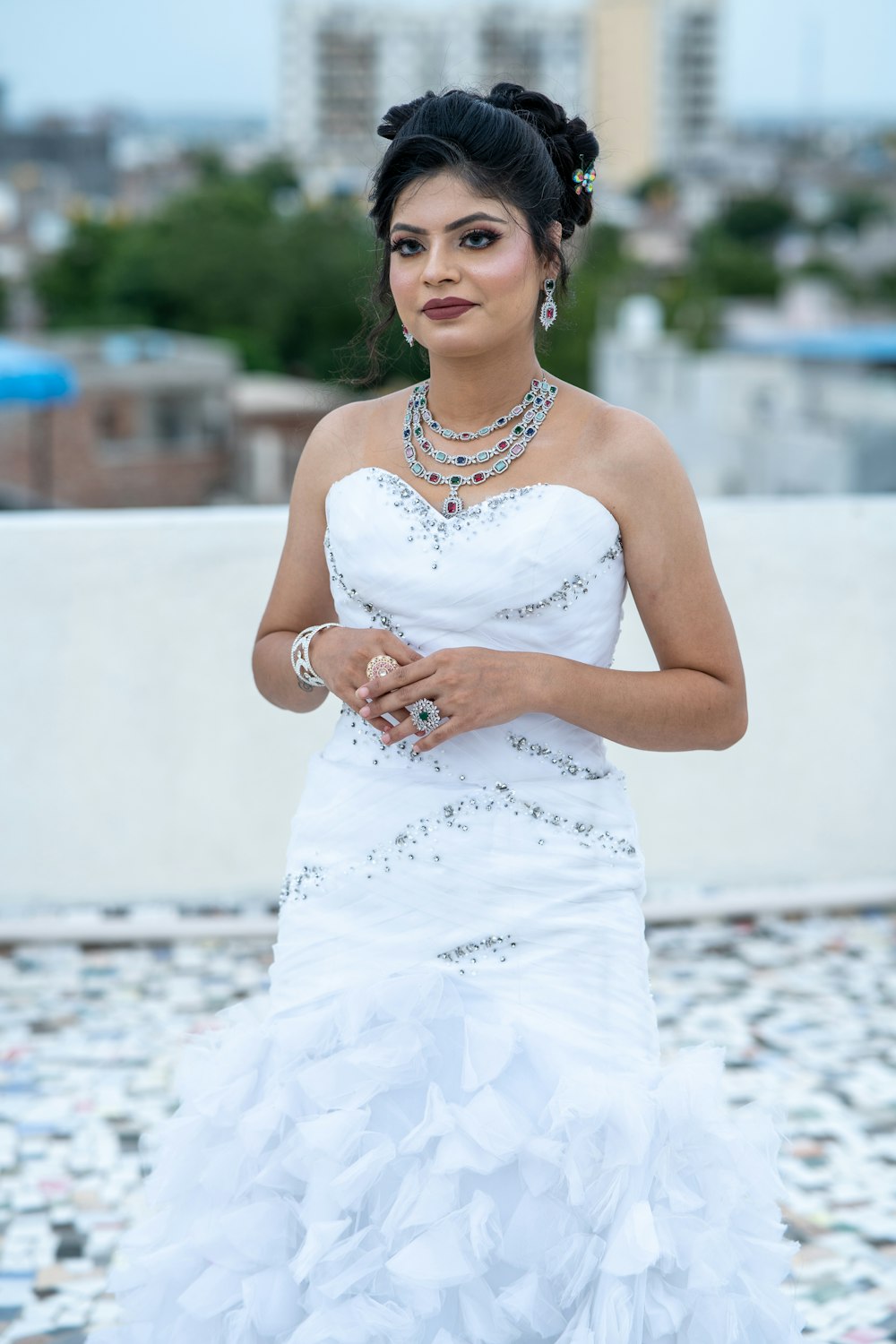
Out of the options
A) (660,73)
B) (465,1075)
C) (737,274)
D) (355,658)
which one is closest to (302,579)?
(355,658)

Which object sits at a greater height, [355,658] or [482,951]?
[355,658]

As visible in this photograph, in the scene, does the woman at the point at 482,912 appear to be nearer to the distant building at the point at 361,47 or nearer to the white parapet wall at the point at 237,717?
the white parapet wall at the point at 237,717

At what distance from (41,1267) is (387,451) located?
5.55ft

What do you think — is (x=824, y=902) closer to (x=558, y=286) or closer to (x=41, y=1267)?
(x=41, y=1267)

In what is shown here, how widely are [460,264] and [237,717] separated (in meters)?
2.76

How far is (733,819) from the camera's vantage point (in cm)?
454

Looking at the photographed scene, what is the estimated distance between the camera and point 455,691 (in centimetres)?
170

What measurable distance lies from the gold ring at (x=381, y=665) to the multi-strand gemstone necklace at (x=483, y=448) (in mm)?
207

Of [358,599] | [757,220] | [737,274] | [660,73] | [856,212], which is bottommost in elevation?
[358,599]

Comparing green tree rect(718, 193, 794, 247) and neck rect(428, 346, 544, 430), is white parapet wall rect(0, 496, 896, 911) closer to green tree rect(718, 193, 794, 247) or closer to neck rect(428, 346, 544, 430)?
neck rect(428, 346, 544, 430)

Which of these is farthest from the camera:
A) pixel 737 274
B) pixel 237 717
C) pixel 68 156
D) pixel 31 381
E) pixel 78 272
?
pixel 68 156

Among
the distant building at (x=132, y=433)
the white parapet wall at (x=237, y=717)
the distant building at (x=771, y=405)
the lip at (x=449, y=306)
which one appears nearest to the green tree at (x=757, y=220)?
the distant building at (x=132, y=433)

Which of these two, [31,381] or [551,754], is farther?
[31,381]

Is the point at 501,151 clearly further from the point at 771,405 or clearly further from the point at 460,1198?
the point at 771,405
